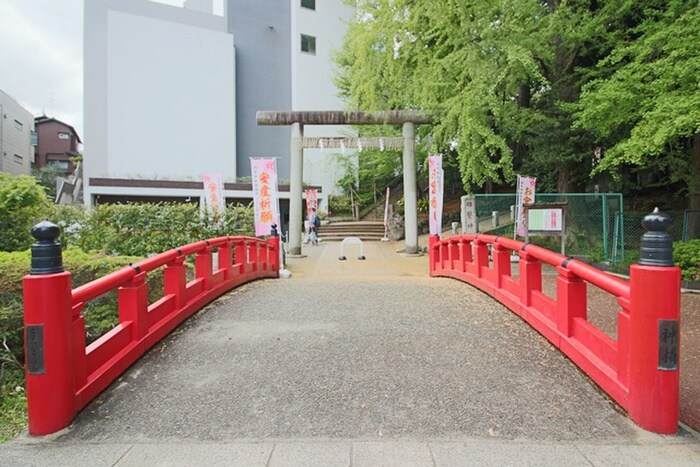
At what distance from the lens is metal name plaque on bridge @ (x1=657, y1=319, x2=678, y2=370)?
2.53m

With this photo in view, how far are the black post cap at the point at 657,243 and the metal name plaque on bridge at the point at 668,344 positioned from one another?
363 mm

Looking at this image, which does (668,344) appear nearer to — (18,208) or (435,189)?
(18,208)

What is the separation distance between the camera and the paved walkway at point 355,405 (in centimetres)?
241

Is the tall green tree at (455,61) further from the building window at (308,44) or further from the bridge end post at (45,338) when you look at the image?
the building window at (308,44)

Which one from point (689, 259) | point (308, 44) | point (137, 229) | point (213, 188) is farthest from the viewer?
point (308, 44)

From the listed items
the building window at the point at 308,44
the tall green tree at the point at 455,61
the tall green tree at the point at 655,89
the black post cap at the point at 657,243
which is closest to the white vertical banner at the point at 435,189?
the tall green tree at the point at 455,61

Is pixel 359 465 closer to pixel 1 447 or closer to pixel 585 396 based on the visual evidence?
Result: pixel 585 396

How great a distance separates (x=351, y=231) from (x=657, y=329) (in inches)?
888

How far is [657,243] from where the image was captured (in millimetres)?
2570

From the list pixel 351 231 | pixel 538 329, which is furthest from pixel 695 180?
pixel 351 231

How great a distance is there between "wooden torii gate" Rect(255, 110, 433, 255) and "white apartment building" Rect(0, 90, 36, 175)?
27201 mm

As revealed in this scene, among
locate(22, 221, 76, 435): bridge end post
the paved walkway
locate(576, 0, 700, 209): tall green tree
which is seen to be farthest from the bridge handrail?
locate(576, 0, 700, 209): tall green tree

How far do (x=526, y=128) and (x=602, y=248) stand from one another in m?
3.82

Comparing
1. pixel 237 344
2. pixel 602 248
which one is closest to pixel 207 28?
pixel 602 248
